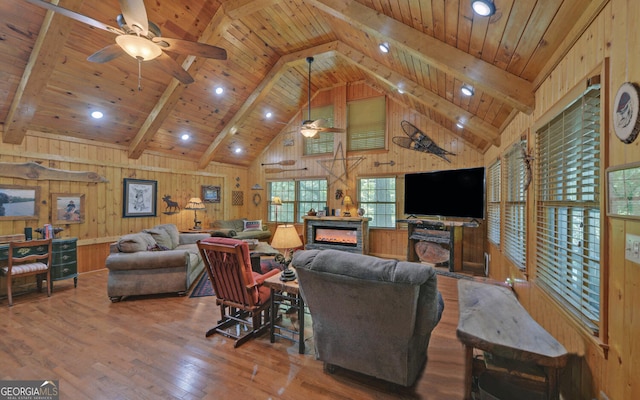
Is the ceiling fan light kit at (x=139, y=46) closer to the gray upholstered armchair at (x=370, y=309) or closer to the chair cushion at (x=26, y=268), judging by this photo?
the gray upholstered armchair at (x=370, y=309)

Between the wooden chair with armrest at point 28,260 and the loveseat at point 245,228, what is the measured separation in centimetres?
337

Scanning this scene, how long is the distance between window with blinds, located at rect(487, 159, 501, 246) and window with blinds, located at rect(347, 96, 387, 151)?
→ 2.70 metres

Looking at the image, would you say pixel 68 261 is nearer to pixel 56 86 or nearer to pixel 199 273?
pixel 199 273

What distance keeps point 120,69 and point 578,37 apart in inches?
227

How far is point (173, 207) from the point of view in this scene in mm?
6691

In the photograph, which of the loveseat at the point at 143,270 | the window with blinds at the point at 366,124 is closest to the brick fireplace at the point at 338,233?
the window with blinds at the point at 366,124

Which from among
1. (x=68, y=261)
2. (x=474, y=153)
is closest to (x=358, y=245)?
(x=474, y=153)

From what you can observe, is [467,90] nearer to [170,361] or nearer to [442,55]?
[442,55]

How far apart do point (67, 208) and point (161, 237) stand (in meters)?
1.85

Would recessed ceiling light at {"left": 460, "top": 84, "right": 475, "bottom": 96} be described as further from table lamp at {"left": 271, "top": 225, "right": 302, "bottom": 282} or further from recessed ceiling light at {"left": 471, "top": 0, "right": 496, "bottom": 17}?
table lamp at {"left": 271, "top": 225, "right": 302, "bottom": 282}

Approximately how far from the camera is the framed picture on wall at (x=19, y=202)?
423cm

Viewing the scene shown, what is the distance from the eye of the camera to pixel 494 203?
4379mm

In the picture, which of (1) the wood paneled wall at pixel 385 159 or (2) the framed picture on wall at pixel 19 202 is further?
(1) the wood paneled wall at pixel 385 159

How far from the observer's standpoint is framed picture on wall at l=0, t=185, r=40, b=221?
423cm
